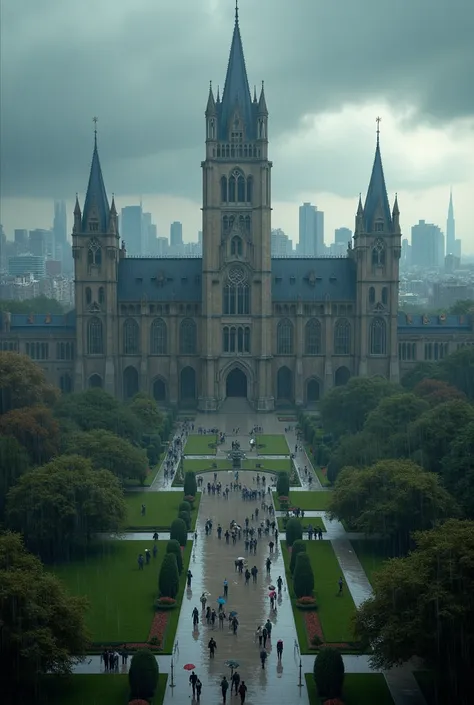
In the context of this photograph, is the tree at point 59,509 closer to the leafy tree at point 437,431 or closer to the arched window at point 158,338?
the leafy tree at point 437,431

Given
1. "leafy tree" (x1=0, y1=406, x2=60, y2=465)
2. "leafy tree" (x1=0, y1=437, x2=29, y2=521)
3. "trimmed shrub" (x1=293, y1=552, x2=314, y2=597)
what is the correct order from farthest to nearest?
1. "leafy tree" (x1=0, y1=406, x2=60, y2=465)
2. "leafy tree" (x1=0, y1=437, x2=29, y2=521)
3. "trimmed shrub" (x1=293, y1=552, x2=314, y2=597)

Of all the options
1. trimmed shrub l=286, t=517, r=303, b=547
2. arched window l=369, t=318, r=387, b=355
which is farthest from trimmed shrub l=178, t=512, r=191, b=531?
arched window l=369, t=318, r=387, b=355

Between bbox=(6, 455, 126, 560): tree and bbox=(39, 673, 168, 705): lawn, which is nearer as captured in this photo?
bbox=(39, 673, 168, 705): lawn

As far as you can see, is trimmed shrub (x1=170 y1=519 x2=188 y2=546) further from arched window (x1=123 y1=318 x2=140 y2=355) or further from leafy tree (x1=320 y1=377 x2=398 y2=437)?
arched window (x1=123 y1=318 x2=140 y2=355)

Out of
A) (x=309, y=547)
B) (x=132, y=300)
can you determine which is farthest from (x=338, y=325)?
(x=309, y=547)

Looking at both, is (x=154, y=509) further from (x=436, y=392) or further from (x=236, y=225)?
(x=236, y=225)
